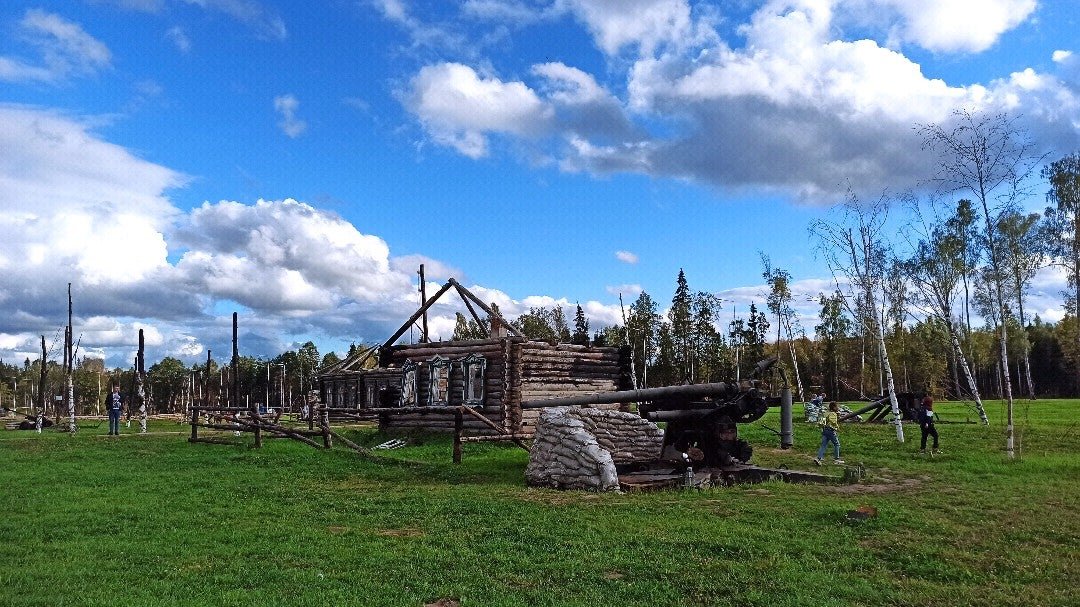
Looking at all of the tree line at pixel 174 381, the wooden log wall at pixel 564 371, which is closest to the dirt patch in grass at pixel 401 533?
the wooden log wall at pixel 564 371

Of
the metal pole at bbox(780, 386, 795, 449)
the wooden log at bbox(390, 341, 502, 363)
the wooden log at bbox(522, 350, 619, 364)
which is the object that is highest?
the wooden log at bbox(390, 341, 502, 363)

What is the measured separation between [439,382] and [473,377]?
1.56 m

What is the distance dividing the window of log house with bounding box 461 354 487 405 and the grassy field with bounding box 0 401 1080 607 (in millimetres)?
10370

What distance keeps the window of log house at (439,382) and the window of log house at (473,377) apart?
93 cm

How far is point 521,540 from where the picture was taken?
9.12 metres

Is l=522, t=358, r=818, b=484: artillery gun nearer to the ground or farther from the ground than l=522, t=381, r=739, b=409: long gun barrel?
nearer to the ground

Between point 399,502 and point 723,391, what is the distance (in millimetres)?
6788

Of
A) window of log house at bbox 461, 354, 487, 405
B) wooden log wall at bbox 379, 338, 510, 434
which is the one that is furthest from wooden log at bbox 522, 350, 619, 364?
window of log house at bbox 461, 354, 487, 405

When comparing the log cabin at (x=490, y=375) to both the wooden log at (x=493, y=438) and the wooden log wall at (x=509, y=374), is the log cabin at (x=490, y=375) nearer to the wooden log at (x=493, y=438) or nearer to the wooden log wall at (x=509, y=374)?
the wooden log wall at (x=509, y=374)

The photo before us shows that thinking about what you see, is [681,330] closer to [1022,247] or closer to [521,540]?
[1022,247]

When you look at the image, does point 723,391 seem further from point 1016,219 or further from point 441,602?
point 1016,219

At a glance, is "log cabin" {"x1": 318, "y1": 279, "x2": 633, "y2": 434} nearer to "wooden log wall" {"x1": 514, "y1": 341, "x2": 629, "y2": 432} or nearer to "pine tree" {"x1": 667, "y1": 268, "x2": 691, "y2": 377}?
"wooden log wall" {"x1": 514, "y1": 341, "x2": 629, "y2": 432}

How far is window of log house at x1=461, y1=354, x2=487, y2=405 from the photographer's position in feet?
88.9

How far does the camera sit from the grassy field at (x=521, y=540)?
7031 millimetres
